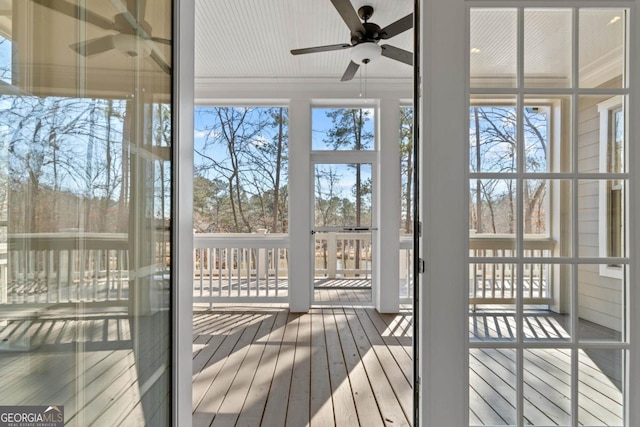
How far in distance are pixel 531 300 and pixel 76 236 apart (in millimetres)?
1651

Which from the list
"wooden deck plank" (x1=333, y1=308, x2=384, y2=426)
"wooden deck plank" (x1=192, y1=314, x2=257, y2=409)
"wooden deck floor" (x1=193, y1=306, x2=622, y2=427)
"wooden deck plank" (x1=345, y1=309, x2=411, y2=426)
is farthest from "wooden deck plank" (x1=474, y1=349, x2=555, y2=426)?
"wooden deck plank" (x1=192, y1=314, x2=257, y2=409)

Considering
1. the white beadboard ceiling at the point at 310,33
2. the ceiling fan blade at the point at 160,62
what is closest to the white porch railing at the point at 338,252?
the white beadboard ceiling at the point at 310,33

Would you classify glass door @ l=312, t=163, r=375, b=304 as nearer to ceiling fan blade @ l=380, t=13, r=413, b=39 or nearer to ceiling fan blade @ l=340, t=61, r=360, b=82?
ceiling fan blade @ l=340, t=61, r=360, b=82

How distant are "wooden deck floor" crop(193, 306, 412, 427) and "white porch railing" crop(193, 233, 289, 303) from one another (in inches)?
18.1

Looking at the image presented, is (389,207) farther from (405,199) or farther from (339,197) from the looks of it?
(339,197)

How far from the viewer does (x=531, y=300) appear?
4.58 ft

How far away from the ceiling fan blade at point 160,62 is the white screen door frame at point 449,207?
1.03m

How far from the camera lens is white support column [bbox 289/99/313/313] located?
420 centimetres

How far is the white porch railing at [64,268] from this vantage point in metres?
0.68

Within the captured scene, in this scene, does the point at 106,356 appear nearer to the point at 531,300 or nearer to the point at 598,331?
the point at 531,300

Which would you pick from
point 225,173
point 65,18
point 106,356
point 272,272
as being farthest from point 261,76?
point 106,356

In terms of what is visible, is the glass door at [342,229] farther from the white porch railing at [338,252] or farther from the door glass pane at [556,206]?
the door glass pane at [556,206]

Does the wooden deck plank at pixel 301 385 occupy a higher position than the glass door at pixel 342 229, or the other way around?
the glass door at pixel 342 229

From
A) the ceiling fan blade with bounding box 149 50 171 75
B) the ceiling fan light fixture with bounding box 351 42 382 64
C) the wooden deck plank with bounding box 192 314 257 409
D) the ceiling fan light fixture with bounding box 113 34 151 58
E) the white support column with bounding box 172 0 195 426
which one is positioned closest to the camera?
the ceiling fan light fixture with bounding box 113 34 151 58
